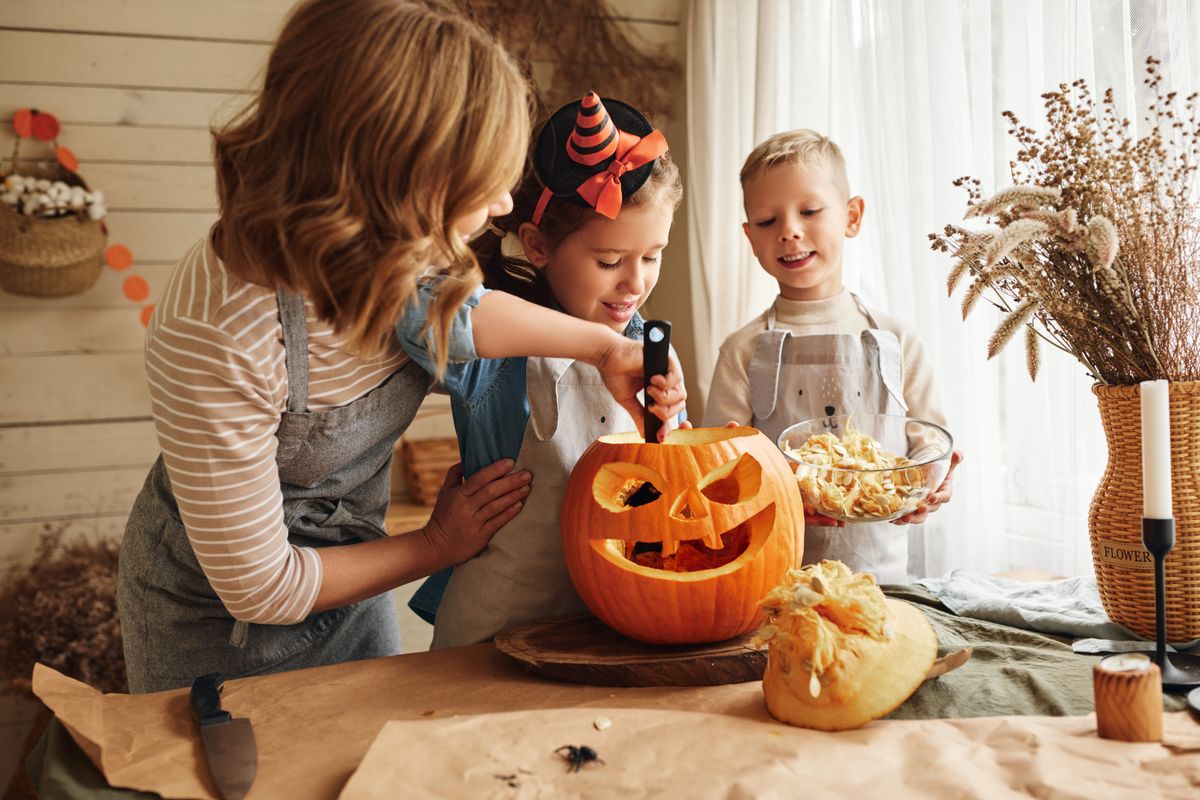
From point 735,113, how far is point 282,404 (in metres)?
2.10

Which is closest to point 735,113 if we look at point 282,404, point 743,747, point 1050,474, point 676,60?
point 676,60

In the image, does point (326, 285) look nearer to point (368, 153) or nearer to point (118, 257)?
point (368, 153)

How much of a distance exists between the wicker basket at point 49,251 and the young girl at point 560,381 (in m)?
2.23

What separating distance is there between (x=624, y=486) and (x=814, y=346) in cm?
65

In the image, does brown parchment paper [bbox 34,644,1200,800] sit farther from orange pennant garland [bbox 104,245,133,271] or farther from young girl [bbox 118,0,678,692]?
orange pennant garland [bbox 104,245,133,271]

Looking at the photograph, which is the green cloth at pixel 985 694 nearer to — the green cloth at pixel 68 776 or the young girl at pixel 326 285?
the green cloth at pixel 68 776

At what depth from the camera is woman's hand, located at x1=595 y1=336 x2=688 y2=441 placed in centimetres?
101

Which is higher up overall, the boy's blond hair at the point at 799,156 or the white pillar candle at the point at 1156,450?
the boy's blond hair at the point at 799,156

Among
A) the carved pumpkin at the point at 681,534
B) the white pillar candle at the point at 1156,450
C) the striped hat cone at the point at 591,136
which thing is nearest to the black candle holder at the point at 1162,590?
the white pillar candle at the point at 1156,450

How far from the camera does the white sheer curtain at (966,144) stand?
1.60 metres

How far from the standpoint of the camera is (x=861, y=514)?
41.3 inches

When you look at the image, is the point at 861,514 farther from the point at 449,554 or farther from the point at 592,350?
the point at 449,554

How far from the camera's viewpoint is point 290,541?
1.10 m

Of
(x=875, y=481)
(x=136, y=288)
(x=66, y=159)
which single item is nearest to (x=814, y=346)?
(x=875, y=481)
